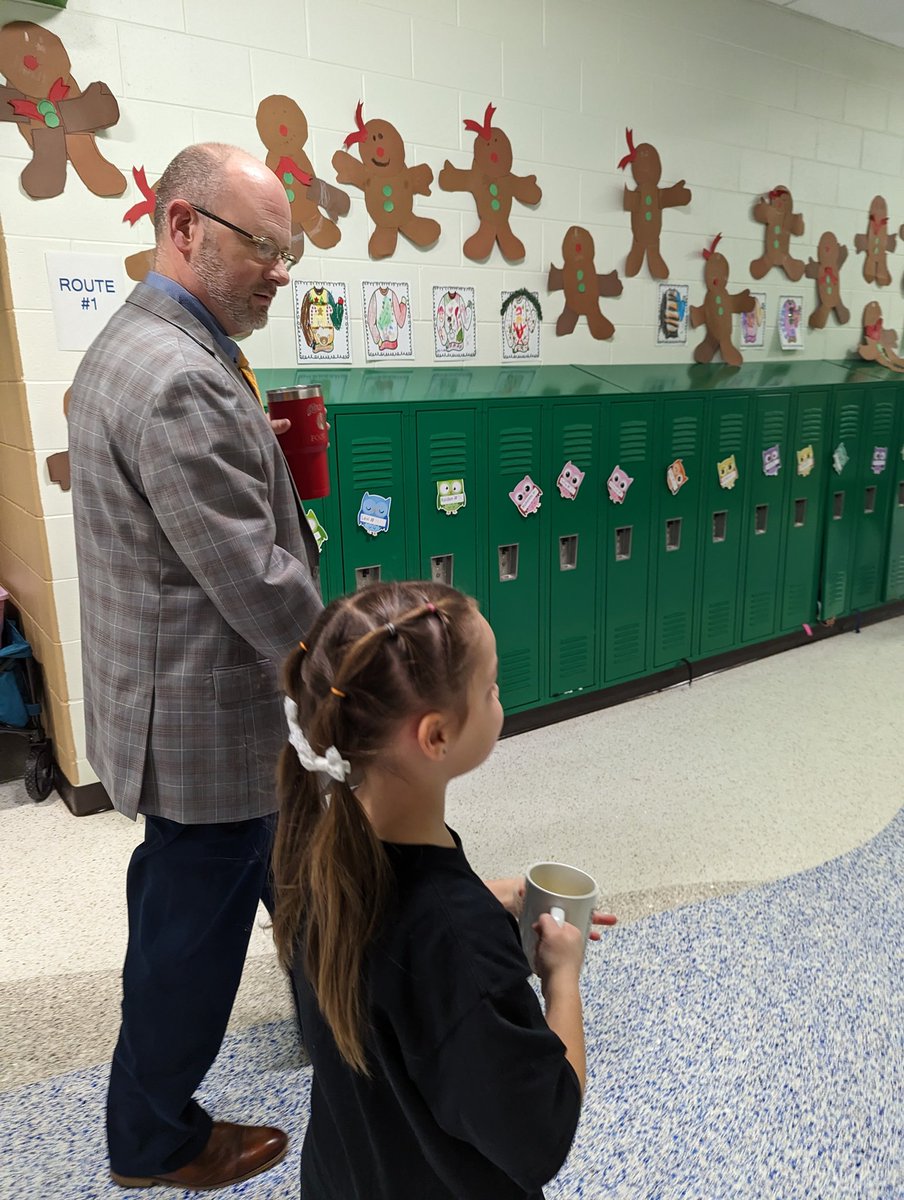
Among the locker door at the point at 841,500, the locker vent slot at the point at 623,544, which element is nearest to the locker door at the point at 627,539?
the locker vent slot at the point at 623,544

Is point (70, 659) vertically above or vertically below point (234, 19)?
below

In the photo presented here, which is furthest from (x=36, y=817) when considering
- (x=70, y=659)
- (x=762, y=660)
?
(x=762, y=660)

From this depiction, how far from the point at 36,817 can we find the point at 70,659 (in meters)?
0.59

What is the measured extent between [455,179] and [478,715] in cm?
309

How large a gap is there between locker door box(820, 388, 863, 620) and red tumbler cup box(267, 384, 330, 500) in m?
3.75

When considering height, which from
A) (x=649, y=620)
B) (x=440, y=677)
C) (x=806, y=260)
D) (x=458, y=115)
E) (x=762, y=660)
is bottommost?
(x=762, y=660)

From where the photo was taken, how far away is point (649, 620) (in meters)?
3.93

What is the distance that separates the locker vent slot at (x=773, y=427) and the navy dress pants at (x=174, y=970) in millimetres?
3645

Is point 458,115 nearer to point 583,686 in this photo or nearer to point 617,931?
point 583,686

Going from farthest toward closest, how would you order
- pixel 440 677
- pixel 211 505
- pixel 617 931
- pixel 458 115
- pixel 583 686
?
pixel 583 686 → pixel 458 115 → pixel 617 931 → pixel 211 505 → pixel 440 677

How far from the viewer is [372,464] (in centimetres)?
299

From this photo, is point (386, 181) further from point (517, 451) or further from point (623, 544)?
point (623, 544)

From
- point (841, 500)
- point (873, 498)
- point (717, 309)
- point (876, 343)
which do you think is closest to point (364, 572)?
point (717, 309)

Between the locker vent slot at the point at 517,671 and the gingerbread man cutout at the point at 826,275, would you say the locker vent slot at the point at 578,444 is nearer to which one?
the locker vent slot at the point at 517,671
